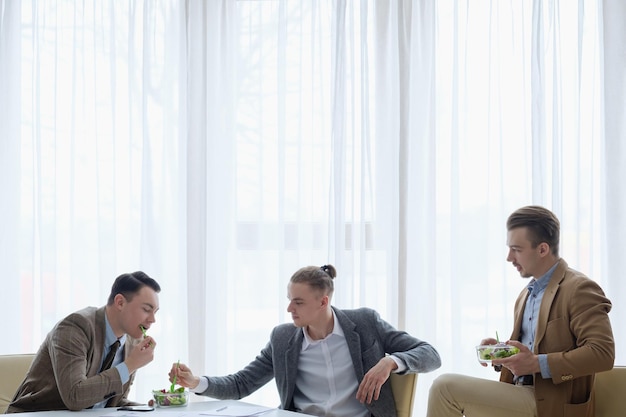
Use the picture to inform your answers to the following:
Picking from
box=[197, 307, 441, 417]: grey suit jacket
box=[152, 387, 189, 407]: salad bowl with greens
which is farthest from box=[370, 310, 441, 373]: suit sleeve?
box=[152, 387, 189, 407]: salad bowl with greens

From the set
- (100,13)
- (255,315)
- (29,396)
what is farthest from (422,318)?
(100,13)

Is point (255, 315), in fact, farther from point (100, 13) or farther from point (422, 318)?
point (100, 13)

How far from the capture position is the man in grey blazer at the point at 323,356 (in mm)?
2896

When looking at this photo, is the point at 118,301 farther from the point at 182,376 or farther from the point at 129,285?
the point at 182,376

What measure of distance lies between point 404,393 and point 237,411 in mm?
717

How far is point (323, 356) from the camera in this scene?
2.99 metres

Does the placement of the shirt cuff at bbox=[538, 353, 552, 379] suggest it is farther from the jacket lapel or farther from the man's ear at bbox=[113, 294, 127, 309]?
the man's ear at bbox=[113, 294, 127, 309]

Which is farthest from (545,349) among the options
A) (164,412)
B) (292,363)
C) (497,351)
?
(164,412)

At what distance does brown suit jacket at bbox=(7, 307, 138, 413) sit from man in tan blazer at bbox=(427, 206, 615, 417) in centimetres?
122

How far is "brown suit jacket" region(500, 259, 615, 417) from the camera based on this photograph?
269 centimetres

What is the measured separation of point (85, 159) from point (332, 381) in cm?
198

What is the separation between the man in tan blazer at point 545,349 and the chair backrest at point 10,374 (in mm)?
1640

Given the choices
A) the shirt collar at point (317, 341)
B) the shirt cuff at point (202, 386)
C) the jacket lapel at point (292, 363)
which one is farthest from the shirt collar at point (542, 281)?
the shirt cuff at point (202, 386)

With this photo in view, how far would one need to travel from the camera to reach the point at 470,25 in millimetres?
3930
